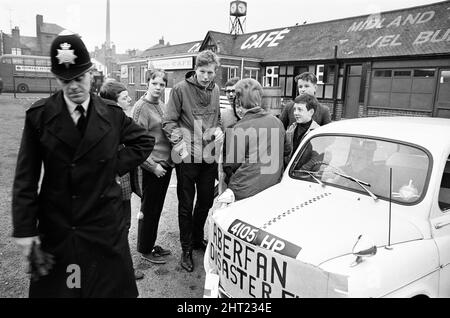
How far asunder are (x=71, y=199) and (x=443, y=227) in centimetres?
263

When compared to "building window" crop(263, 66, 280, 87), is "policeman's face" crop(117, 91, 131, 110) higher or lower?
lower

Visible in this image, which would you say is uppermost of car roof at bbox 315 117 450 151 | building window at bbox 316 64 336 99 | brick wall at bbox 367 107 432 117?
building window at bbox 316 64 336 99

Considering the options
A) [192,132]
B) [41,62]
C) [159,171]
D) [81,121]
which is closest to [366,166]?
[192,132]

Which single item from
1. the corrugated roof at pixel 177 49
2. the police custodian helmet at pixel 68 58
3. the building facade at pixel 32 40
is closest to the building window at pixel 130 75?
the corrugated roof at pixel 177 49

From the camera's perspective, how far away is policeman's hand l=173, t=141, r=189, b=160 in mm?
3611

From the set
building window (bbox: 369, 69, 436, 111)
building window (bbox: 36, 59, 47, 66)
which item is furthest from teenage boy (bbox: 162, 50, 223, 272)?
building window (bbox: 36, 59, 47, 66)

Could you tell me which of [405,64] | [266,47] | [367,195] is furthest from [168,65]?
[367,195]

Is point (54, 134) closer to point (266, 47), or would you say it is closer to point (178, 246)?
point (178, 246)

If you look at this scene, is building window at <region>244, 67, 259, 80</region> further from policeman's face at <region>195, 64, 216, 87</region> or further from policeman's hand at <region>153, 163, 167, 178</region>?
policeman's hand at <region>153, 163, 167, 178</region>

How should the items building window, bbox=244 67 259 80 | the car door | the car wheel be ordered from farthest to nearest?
the car wheel → building window, bbox=244 67 259 80 → the car door

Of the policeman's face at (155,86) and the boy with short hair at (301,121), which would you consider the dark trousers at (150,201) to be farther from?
the boy with short hair at (301,121)

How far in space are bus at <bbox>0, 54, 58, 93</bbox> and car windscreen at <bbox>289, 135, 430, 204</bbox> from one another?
1543 inches

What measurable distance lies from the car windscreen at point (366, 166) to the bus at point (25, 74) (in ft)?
129

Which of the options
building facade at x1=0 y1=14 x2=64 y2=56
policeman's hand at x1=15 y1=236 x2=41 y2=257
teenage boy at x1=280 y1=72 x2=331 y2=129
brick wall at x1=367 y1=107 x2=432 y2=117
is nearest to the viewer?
policeman's hand at x1=15 y1=236 x2=41 y2=257
